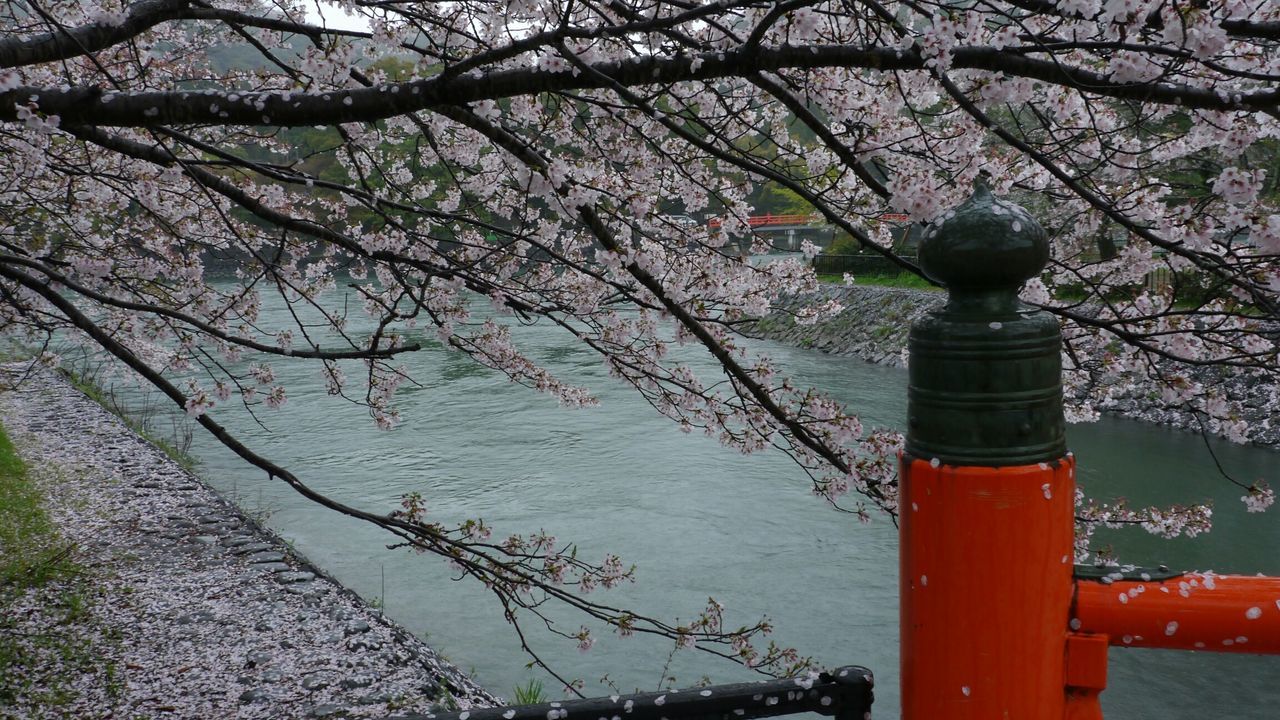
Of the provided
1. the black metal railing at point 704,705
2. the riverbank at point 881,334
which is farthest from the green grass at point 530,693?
the riverbank at point 881,334

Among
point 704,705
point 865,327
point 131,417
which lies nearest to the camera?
point 704,705

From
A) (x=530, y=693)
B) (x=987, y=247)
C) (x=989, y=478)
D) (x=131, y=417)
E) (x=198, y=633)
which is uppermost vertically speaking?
(x=987, y=247)

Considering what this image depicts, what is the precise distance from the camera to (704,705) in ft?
4.05

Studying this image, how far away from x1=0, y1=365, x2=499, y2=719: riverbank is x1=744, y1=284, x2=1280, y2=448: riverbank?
345 inches

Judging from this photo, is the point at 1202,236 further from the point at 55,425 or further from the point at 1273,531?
the point at 55,425

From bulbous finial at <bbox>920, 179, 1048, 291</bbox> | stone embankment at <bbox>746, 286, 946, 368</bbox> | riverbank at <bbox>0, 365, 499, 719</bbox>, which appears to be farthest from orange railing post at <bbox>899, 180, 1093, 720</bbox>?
stone embankment at <bbox>746, 286, 946, 368</bbox>

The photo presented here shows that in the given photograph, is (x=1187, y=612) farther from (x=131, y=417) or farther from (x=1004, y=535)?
(x=131, y=417)

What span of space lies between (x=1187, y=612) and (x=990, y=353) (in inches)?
14.4

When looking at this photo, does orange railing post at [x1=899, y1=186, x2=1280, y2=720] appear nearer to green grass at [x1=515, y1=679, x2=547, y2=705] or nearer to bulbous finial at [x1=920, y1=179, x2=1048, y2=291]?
bulbous finial at [x1=920, y1=179, x2=1048, y2=291]

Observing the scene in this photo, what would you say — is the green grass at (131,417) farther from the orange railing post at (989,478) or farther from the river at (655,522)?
the orange railing post at (989,478)

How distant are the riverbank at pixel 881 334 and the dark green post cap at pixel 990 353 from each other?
39.4 ft

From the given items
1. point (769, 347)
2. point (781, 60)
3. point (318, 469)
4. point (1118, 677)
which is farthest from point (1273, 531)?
point (769, 347)

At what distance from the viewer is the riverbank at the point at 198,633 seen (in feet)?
12.3

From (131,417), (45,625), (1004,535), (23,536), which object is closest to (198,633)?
(45,625)
